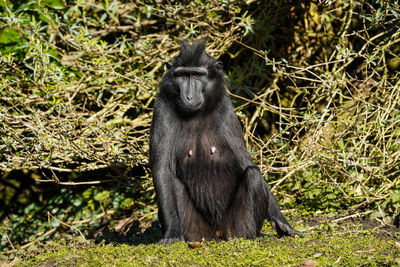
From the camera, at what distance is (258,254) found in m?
4.27

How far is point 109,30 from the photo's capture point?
825 centimetres

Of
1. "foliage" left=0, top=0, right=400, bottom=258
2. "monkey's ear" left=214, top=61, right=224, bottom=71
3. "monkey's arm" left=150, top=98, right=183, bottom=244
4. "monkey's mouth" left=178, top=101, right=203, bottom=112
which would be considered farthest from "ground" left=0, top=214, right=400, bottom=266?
"monkey's ear" left=214, top=61, right=224, bottom=71

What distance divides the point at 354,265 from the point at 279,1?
16.4ft

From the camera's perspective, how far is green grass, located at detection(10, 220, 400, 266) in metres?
4.11

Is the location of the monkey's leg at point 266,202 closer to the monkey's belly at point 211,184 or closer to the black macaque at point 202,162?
the black macaque at point 202,162

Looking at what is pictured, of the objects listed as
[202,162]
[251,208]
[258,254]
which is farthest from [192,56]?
[258,254]

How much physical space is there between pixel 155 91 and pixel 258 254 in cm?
378

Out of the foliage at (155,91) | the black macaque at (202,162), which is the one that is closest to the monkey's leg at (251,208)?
the black macaque at (202,162)

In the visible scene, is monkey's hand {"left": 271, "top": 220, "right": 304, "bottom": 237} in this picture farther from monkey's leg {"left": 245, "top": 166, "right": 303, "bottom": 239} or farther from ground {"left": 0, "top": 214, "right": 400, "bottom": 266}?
ground {"left": 0, "top": 214, "right": 400, "bottom": 266}

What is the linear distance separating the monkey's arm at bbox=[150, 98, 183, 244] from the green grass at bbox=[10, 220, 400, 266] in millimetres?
330

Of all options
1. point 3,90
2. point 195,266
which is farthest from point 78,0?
point 195,266

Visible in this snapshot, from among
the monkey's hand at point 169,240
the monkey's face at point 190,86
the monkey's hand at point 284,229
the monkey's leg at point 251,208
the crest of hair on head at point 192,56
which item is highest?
the crest of hair on head at point 192,56

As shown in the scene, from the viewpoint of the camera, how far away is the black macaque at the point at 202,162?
5113mm

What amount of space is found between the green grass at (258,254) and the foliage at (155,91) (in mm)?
1409
